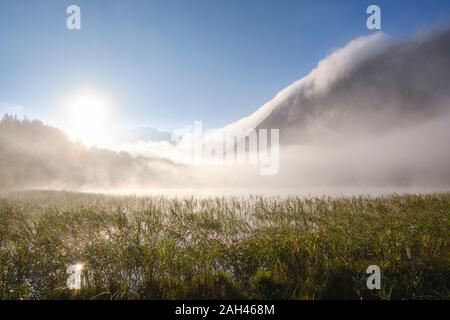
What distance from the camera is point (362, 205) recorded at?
17562 millimetres

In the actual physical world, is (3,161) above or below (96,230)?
above

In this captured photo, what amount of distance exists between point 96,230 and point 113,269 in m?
4.92

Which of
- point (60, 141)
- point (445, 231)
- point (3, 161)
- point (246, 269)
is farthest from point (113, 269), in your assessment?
point (60, 141)

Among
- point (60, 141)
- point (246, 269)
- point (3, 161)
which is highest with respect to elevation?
point (60, 141)

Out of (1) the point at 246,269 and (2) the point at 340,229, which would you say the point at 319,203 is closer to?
(2) the point at 340,229

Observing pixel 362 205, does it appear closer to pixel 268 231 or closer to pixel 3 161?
pixel 268 231

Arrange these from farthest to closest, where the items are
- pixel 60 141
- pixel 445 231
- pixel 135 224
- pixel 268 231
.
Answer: pixel 60 141 < pixel 135 224 < pixel 268 231 < pixel 445 231

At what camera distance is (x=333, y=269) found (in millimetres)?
6492

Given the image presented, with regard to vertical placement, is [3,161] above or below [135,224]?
above

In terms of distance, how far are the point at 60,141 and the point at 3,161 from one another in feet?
134
